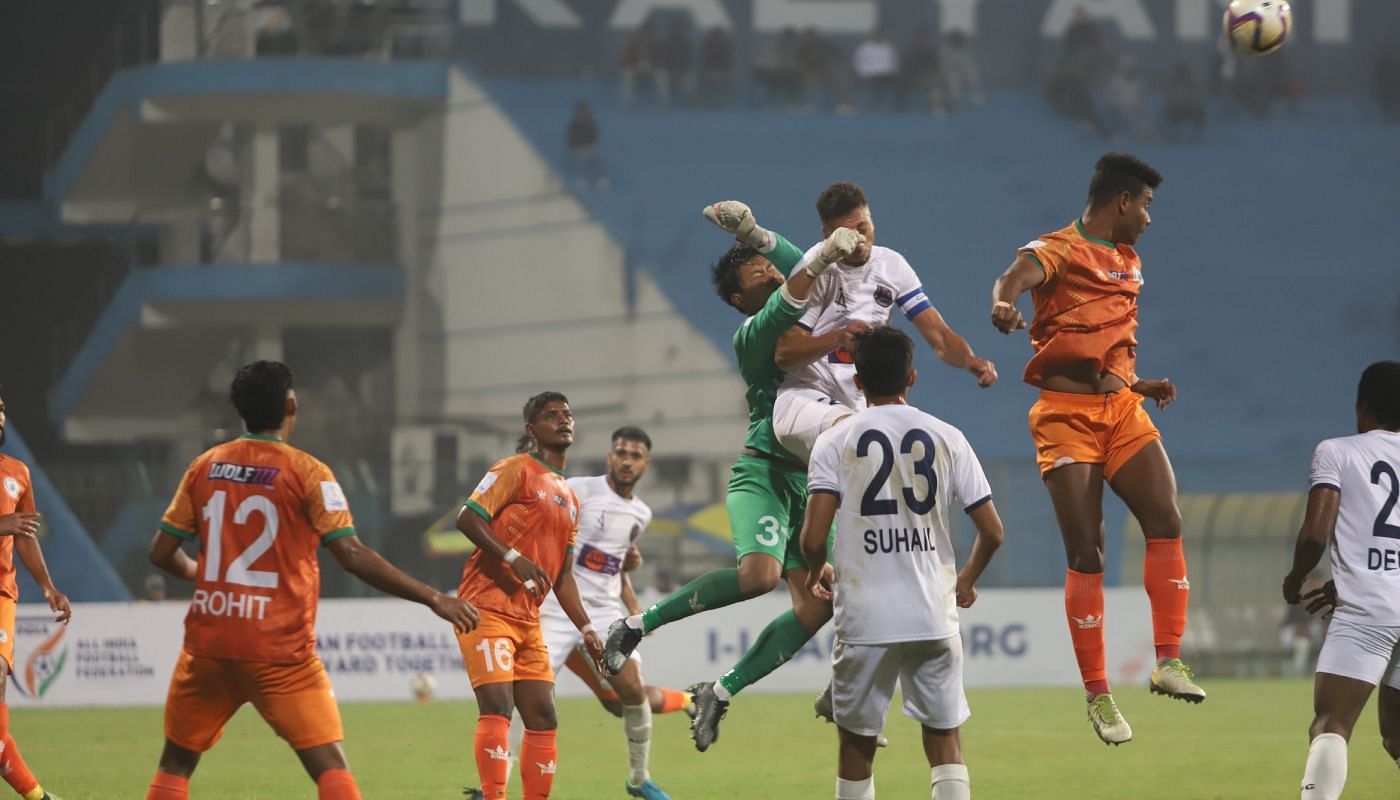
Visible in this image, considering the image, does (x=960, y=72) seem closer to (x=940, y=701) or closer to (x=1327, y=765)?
(x=1327, y=765)

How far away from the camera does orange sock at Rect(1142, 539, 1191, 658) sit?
8.23m

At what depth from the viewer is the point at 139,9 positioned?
31891 mm

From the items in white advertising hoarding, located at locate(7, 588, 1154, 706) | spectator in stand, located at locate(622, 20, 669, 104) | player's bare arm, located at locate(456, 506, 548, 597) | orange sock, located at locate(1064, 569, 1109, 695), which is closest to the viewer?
orange sock, located at locate(1064, 569, 1109, 695)

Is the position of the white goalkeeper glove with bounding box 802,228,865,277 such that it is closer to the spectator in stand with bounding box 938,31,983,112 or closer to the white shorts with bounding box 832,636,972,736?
the white shorts with bounding box 832,636,972,736

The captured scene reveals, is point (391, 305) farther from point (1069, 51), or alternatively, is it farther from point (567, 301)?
point (1069, 51)

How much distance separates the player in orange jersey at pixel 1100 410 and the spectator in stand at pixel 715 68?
27523mm

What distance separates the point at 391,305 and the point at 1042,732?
19.4m

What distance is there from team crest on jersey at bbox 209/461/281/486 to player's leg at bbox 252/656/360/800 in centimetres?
69

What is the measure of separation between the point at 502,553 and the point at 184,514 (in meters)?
2.31

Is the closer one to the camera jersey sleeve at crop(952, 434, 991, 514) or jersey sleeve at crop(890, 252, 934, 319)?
jersey sleeve at crop(952, 434, 991, 514)

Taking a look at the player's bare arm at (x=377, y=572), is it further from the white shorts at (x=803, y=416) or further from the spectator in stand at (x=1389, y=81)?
the spectator in stand at (x=1389, y=81)

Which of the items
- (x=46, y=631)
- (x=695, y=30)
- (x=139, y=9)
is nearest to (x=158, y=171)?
(x=139, y=9)

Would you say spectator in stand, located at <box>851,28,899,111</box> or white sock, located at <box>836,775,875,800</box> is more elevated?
spectator in stand, located at <box>851,28,899,111</box>

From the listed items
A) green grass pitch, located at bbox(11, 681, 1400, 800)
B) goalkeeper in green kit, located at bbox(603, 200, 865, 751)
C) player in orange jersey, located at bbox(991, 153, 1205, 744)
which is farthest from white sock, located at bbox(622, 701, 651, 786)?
player in orange jersey, located at bbox(991, 153, 1205, 744)
